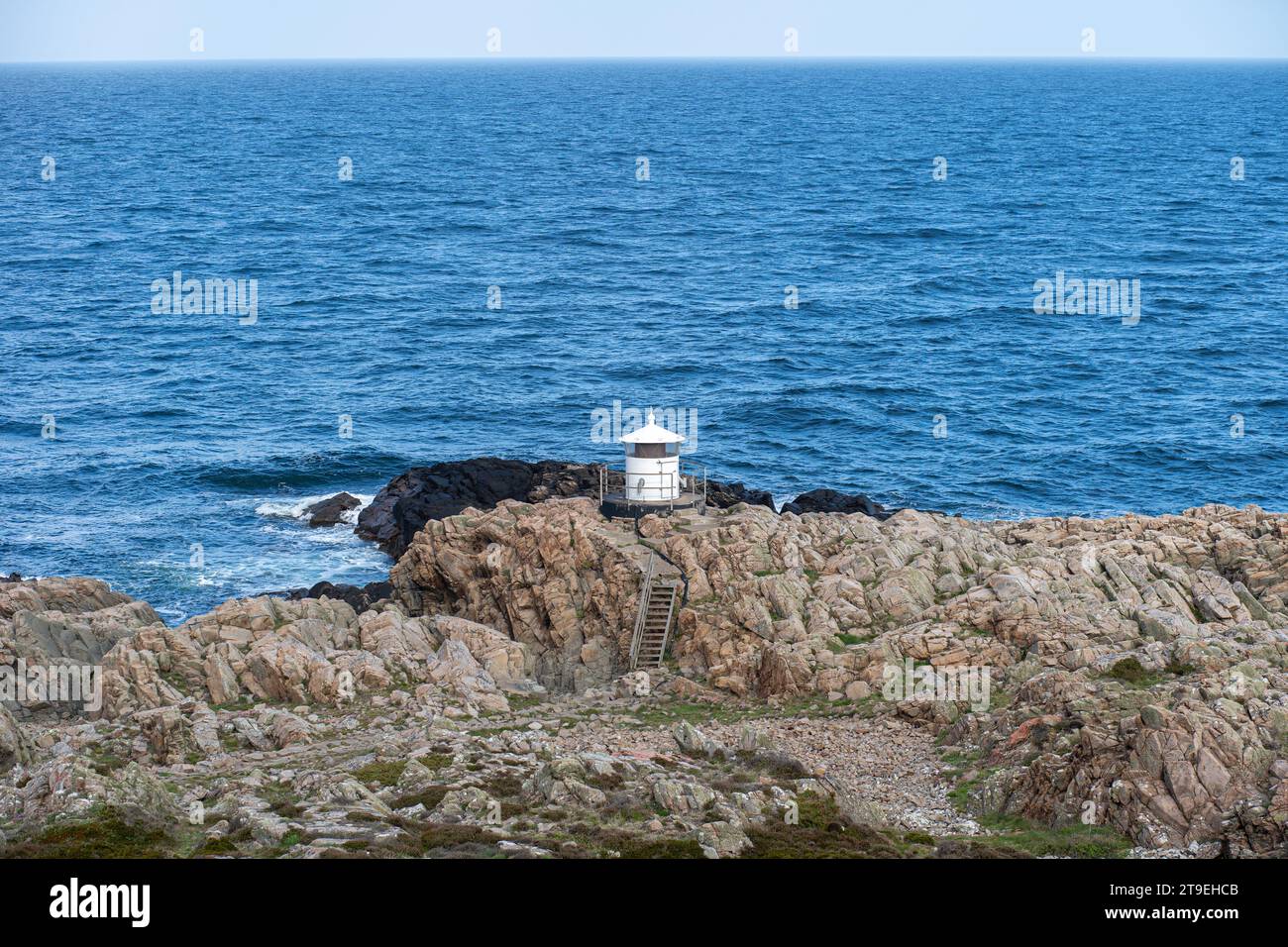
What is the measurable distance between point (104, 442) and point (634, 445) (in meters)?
42.8

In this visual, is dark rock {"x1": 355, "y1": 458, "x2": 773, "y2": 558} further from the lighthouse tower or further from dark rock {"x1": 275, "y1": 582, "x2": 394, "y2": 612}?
the lighthouse tower

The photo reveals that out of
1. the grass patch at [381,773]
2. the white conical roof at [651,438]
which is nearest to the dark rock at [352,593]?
the white conical roof at [651,438]

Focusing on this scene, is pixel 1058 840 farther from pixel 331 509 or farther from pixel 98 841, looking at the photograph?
pixel 331 509

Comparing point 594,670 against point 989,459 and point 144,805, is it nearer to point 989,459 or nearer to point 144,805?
point 144,805

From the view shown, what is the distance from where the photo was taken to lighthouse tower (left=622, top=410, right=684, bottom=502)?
4891cm

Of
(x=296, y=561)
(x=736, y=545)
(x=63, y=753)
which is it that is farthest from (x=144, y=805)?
(x=296, y=561)

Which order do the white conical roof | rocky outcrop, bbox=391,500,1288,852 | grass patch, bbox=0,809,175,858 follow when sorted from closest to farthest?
grass patch, bbox=0,809,175,858 → rocky outcrop, bbox=391,500,1288,852 → the white conical roof

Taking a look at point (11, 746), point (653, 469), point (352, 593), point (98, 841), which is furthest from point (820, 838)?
point (352, 593)

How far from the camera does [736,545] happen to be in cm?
4588

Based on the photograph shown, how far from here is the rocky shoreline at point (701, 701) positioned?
29.4m

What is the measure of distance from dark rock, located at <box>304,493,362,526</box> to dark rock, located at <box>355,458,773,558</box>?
1.39 metres

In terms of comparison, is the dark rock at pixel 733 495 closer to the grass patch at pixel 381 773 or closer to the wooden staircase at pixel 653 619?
the wooden staircase at pixel 653 619

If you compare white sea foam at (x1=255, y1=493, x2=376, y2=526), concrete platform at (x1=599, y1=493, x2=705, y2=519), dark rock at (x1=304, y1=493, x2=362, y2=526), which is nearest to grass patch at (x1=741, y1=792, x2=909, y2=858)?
concrete platform at (x1=599, y1=493, x2=705, y2=519)

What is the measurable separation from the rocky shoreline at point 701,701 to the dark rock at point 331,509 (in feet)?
44.9
